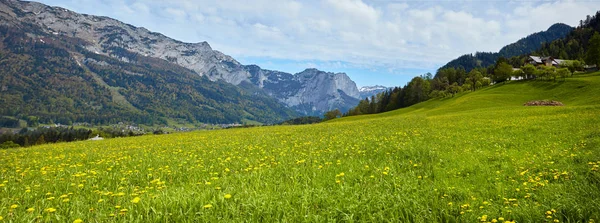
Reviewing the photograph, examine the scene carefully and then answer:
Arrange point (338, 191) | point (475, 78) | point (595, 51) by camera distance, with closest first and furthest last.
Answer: point (338, 191)
point (595, 51)
point (475, 78)

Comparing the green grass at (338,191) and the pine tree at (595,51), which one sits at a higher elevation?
the pine tree at (595,51)

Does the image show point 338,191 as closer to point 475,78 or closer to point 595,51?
point 595,51

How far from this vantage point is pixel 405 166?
1000 cm

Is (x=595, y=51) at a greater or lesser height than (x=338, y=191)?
greater

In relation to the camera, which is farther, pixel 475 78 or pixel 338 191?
pixel 475 78

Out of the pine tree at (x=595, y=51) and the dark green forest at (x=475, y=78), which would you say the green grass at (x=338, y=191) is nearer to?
the dark green forest at (x=475, y=78)

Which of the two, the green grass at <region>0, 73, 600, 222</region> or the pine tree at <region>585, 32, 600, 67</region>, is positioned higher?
the pine tree at <region>585, 32, 600, 67</region>

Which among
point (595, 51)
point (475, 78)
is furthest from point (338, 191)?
point (475, 78)

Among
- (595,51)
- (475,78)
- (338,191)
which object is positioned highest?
(595,51)

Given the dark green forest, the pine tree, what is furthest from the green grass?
the pine tree

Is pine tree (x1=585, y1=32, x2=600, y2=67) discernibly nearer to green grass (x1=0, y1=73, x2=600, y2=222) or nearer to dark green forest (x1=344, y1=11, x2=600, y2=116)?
dark green forest (x1=344, y1=11, x2=600, y2=116)

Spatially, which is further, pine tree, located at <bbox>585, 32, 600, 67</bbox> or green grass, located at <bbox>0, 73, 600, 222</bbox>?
pine tree, located at <bbox>585, 32, 600, 67</bbox>

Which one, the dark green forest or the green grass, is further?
the dark green forest

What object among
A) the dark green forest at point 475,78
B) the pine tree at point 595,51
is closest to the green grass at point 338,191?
the dark green forest at point 475,78
